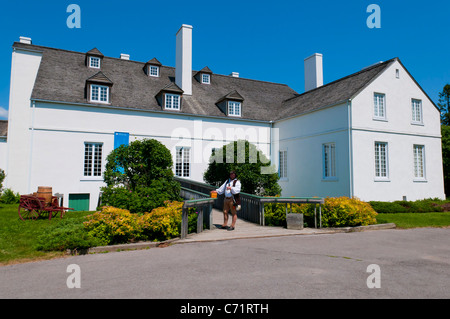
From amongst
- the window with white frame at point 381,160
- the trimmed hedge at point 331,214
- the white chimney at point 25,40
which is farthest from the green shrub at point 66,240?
the white chimney at point 25,40

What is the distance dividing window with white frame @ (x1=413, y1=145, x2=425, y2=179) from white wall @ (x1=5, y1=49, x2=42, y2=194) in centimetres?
2438

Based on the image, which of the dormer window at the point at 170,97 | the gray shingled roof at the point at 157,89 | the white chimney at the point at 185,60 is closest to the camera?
the gray shingled roof at the point at 157,89

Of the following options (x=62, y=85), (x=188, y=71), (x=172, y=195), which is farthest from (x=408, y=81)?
(x=62, y=85)

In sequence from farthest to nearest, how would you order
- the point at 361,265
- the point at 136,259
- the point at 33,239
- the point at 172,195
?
the point at 172,195
the point at 33,239
the point at 136,259
the point at 361,265

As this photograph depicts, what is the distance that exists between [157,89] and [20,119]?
30.6 ft

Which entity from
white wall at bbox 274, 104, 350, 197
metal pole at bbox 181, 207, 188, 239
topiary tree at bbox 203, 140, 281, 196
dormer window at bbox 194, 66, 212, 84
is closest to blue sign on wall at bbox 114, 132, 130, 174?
topiary tree at bbox 203, 140, 281, 196

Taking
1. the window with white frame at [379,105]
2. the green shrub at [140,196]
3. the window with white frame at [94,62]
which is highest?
the window with white frame at [94,62]

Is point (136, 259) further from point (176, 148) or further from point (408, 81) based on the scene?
point (408, 81)

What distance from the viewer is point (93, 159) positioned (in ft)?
67.4

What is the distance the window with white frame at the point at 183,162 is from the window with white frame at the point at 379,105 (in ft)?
41.8

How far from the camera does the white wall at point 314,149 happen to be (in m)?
19.4

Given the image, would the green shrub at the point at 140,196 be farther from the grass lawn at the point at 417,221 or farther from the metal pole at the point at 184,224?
the grass lawn at the point at 417,221

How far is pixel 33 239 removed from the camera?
9219 mm
